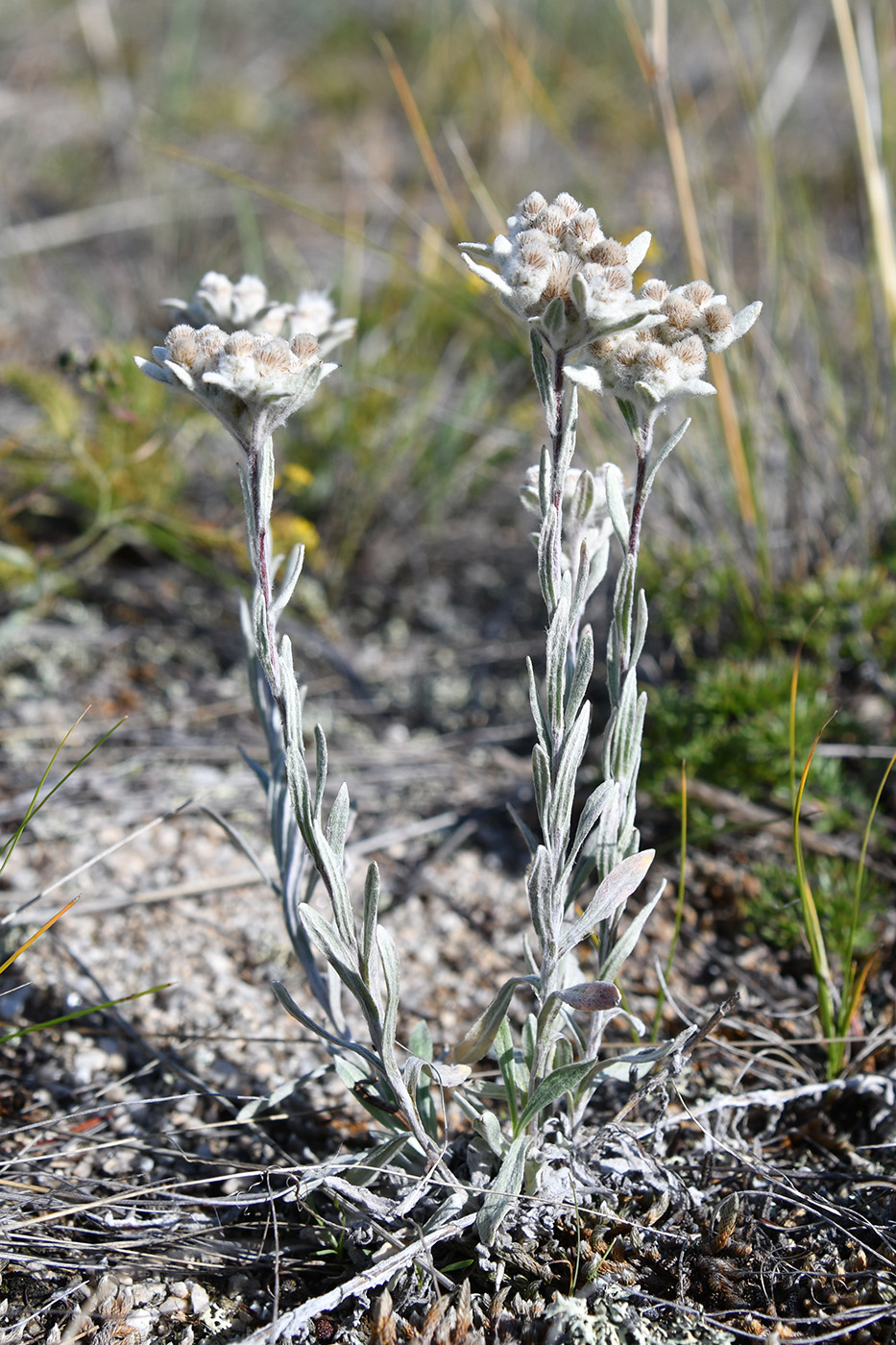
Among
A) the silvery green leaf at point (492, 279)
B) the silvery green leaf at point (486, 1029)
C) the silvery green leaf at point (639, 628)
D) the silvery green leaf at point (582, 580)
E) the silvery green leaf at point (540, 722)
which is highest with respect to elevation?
the silvery green leaf at point (492, 279)

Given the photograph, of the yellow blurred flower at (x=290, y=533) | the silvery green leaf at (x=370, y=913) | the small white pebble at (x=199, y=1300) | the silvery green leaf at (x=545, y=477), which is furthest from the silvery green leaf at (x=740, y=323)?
the yellow blurred flower at (x=290, y=533)

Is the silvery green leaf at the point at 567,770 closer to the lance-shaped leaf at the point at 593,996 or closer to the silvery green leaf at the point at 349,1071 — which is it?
the lance-shaped leaf at the point at 593,996

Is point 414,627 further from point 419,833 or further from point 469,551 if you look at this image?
point 419,833

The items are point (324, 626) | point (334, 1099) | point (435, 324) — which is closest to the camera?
point (334, 1099)

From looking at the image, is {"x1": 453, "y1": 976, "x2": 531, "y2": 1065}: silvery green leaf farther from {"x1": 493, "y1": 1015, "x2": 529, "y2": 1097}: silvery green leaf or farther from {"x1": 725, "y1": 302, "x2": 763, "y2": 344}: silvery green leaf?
{"x1": 725, "y1": 302, "x2": 763, "y2": 344}: silvery green leaf

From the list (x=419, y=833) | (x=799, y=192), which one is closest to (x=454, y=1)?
(x=799, y=192)

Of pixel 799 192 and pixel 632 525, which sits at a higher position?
pixel 799 192
